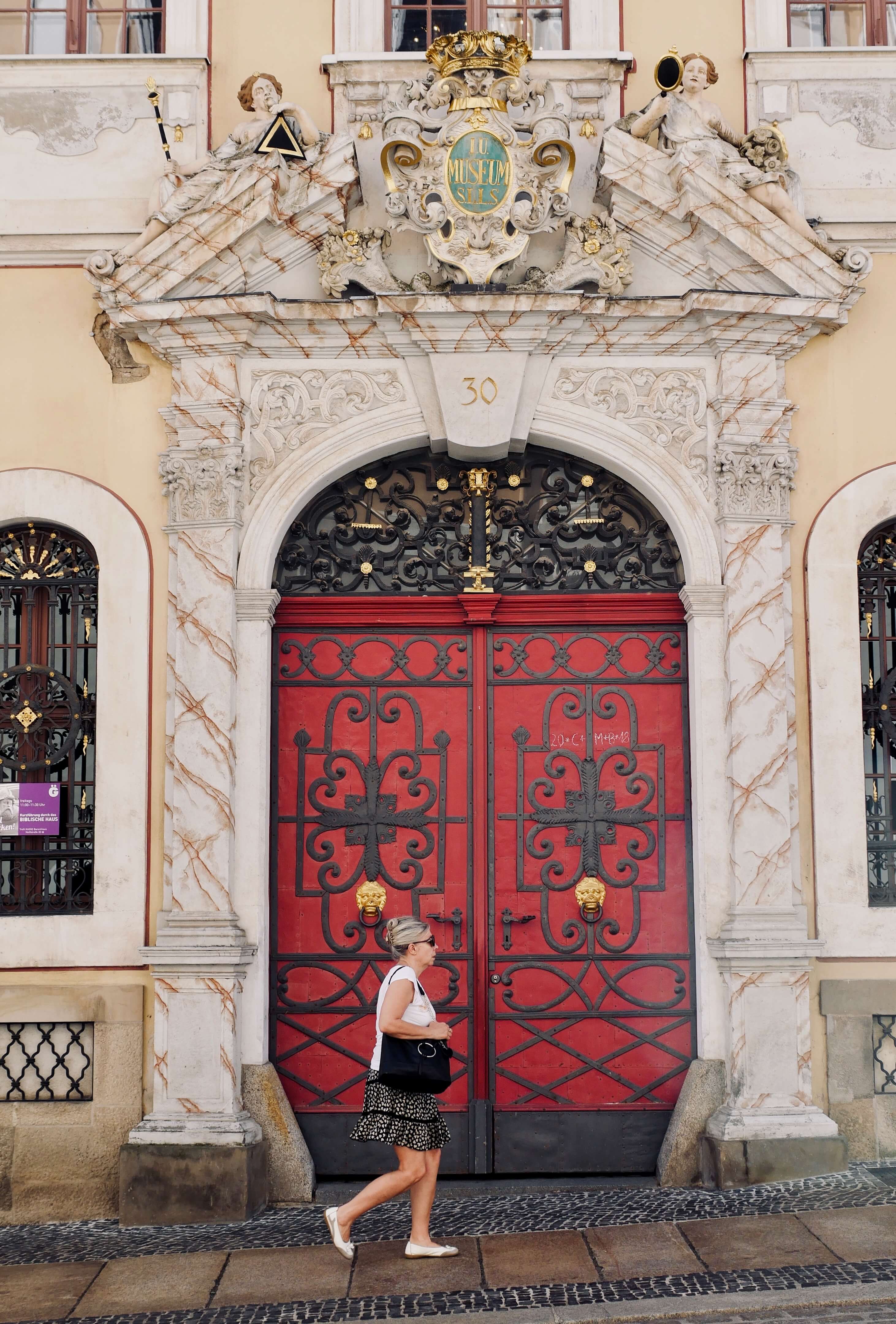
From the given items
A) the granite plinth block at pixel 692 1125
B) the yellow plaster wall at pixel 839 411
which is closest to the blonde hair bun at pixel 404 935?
the granite plinth block at pixel 692 1125

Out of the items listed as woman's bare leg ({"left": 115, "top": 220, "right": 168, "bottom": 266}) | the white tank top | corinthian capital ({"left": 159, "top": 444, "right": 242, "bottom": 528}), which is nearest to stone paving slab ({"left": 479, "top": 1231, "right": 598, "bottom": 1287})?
the white tank top

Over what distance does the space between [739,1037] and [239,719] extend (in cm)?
316

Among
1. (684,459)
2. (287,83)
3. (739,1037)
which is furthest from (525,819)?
(287,83)

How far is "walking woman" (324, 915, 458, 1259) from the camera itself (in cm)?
618

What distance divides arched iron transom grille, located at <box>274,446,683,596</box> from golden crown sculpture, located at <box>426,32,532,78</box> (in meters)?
2.09

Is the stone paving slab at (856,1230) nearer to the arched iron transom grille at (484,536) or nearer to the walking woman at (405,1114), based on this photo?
the walking woman at (405,1114)

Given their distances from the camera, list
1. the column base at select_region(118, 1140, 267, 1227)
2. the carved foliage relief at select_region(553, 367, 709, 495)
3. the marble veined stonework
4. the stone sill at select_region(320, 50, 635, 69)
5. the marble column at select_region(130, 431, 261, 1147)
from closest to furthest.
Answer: the column base at select_region(118, 1140, 267, 1227) → the marble column at select_region(130, 431, 261, 1147) → the marble veined stonework → the carved foliage relief at select_region(553, 367, 709, 495) → the stone sill at select_region(320, 50, 635, 69)

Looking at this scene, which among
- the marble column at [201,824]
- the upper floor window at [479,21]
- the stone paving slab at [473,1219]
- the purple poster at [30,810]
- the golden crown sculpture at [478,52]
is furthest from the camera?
the upper floor window at [479,21]

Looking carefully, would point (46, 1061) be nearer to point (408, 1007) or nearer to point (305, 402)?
point (408, 1007)

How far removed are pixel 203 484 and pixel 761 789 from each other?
347cm

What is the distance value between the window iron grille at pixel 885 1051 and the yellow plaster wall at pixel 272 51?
5.90m

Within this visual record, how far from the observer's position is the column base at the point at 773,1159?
7.39 m

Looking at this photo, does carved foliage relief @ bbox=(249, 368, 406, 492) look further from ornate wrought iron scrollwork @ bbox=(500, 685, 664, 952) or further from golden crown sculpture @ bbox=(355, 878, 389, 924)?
golden crown sculpture @ bbox=(355, 878, 389, 924)

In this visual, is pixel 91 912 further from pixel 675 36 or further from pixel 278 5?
pixel 675 36
